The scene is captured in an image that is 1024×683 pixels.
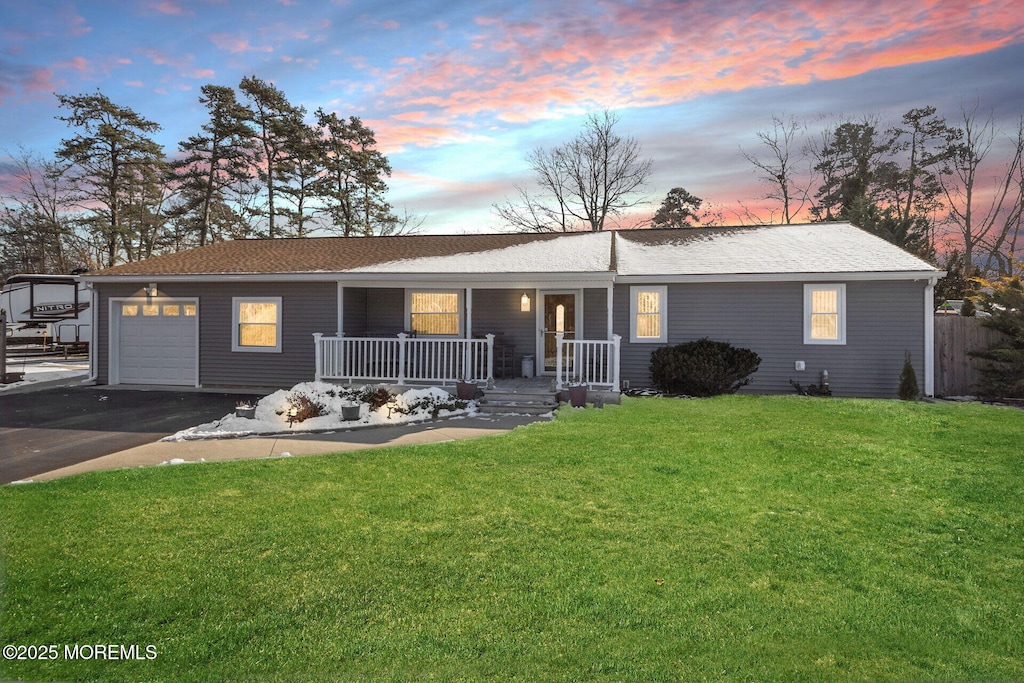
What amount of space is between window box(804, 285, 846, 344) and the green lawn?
580cm

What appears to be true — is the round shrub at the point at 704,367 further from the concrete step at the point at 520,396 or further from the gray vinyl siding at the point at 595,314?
the concrete step at the point at 520,396

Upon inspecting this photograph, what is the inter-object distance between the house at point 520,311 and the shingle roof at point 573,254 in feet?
0.29

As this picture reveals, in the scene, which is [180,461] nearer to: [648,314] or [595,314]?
[595,314]

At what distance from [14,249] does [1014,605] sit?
43327 millimetres

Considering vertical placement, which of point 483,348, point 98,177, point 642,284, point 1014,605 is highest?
point 98,177

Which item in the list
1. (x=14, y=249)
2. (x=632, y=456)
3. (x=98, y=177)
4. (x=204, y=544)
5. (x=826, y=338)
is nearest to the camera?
(x=204, y=544)

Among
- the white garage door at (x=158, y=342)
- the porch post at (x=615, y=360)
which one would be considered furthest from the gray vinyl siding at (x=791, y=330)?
the white garage door at (x=158, y=342)

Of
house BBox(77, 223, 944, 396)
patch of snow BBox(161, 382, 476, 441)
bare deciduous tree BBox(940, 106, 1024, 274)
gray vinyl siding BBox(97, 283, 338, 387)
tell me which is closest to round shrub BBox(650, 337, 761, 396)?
house BBox(77, 223, 944, 396)

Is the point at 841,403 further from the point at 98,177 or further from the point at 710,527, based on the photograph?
the point at 98,177

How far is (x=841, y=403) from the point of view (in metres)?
11.2

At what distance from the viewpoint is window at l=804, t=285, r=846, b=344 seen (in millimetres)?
12719

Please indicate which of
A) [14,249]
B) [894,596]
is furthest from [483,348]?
[14,249]

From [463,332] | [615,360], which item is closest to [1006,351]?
[615,360]

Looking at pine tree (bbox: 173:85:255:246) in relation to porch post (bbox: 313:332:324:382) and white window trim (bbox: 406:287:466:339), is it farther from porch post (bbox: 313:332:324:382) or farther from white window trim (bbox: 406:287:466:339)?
porch post (bbox: 313:332:324:382)
